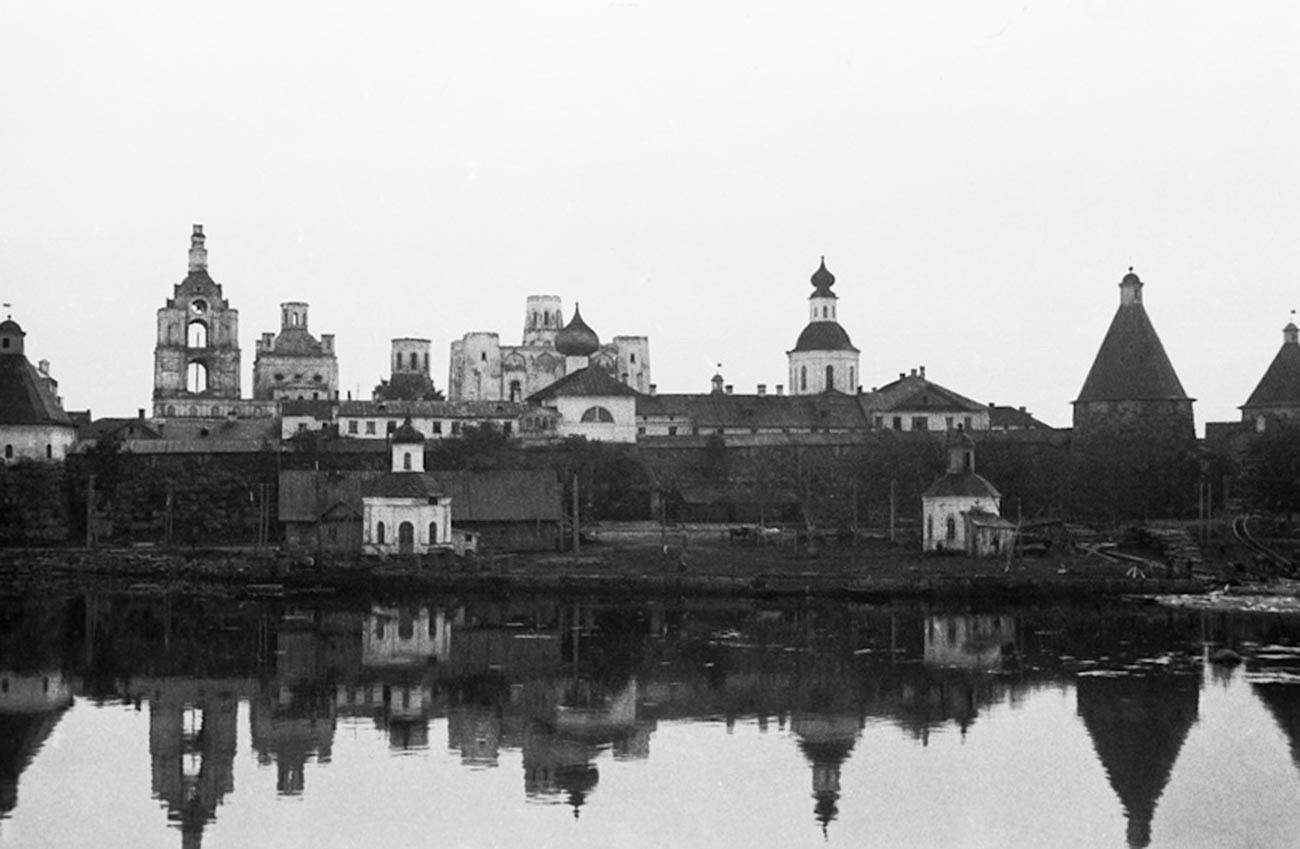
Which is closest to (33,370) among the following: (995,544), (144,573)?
(144,573)

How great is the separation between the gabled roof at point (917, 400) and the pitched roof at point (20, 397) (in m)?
26.8

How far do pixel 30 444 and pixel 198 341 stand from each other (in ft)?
64.8

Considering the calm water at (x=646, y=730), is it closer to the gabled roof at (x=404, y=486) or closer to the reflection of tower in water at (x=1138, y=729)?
the reflection of tower in water at (x=1138, y=729)

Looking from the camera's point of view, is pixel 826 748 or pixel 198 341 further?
pixel 198 341

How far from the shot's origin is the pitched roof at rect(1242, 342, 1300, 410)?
56037 mm

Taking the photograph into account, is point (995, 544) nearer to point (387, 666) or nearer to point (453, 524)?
point (453, 524)

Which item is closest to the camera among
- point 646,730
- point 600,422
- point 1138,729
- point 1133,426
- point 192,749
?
point 192,749

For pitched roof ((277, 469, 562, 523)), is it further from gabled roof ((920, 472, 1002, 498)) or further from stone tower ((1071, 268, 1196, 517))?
stone tower ((1071, 268, 1196, 517))

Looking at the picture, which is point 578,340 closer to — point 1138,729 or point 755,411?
point 755,411

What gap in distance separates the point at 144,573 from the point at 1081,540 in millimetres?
22340

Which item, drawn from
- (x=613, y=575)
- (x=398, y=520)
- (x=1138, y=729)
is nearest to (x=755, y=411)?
(x=398, y=520)

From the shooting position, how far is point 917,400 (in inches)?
2456

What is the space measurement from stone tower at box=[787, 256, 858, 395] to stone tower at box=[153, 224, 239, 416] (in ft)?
70.4

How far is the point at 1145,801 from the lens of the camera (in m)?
19.4
